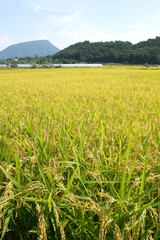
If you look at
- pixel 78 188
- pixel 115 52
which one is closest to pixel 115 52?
pixel 115 52

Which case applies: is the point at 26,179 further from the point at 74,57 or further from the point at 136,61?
the point at 74,57

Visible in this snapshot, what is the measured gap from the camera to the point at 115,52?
7594cm

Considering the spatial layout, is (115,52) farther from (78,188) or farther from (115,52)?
(78,188)

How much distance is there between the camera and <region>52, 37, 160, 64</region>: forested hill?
6550cm

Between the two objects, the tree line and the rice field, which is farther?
the tree line

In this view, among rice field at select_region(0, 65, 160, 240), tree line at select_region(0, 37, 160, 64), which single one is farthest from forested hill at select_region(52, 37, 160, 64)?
rice field at select_region(0, 65, 160, 240)

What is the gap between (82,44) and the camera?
95.0 metres

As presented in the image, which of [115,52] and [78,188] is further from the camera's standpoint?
[115,52]

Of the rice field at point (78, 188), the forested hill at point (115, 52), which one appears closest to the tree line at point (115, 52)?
the forested hill at point (115, 52)

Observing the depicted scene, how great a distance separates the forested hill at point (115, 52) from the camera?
6550 centimetres

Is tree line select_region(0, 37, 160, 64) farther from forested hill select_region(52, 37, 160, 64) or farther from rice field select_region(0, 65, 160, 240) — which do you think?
rice field select_region(0, 65, 160, 240)

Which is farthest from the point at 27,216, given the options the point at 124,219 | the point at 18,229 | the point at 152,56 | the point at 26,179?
the point at 152,56

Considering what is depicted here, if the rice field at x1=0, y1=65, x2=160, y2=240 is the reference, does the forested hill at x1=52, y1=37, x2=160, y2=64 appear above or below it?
above

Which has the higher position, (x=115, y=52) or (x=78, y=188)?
(x=115, y=52)
